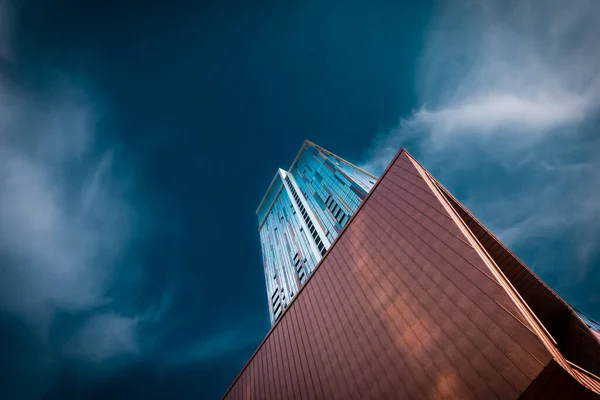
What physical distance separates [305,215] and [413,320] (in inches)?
1568

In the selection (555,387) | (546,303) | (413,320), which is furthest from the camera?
(546,303)

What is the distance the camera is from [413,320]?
903 cm

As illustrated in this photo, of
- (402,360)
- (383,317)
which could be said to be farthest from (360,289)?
(402,360)

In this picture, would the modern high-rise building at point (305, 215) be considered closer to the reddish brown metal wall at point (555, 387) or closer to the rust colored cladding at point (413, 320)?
the rust colored cladding at point (413, 320)

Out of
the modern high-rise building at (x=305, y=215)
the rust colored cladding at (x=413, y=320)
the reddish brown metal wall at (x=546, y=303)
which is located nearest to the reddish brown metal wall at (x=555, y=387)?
the rust colored cladding at (x=413, y=320)

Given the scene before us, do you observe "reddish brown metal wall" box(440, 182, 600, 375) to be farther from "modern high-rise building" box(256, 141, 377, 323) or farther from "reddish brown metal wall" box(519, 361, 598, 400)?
"modern high-rise building" box(256, 141, 377, 323)

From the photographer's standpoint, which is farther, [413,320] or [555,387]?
[413,320]

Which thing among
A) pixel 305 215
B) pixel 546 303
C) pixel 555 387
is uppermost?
pixel 305 215

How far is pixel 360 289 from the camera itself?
1216 centimetres

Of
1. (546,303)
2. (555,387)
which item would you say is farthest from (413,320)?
(546,303)

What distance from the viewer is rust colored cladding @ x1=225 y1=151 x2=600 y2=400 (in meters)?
6.59

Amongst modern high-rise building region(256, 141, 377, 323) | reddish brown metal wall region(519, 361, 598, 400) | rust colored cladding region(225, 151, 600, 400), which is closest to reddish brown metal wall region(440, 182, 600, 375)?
rust colored cladding region(225, 151, 600, 400)

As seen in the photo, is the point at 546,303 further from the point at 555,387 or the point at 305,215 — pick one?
the point at 305,215

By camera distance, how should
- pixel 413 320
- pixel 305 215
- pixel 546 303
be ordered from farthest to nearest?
pixel 305 215, pixel 546 303, pixel 413 320
